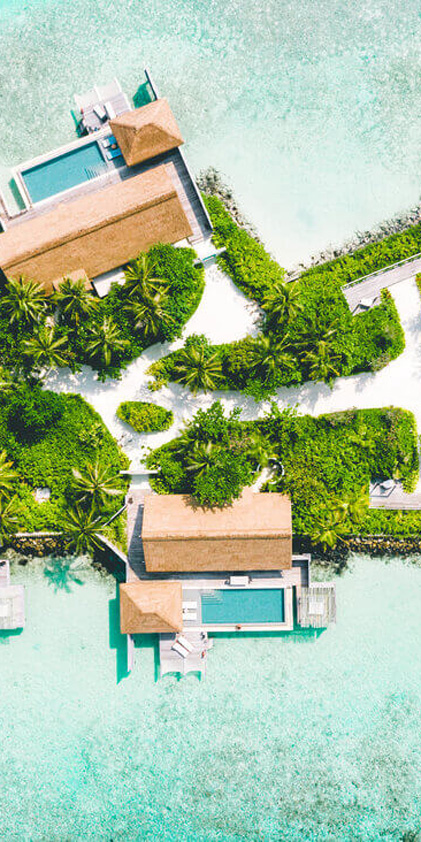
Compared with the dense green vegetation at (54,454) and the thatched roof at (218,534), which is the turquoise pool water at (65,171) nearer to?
the dense green vegetation at (54,454)

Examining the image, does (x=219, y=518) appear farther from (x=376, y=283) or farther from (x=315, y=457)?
(x=376, y=283)

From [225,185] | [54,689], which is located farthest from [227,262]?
[54,689]

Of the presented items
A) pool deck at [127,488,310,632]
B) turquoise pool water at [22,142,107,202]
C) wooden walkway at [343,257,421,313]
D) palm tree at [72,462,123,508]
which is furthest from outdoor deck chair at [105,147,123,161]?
pool deck at [127,488,310,632]

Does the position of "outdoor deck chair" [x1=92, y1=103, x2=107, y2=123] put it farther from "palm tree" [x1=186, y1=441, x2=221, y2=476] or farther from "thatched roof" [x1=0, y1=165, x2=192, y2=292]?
"palm tree" [x1=186, y1=441, x2=221, y2=476]

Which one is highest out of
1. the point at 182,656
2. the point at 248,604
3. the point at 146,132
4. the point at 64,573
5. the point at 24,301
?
the point at 146,132

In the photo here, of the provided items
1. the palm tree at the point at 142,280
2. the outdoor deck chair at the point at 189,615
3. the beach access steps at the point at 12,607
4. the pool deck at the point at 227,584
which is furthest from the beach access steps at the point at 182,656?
the palm tree at the point at 142,280

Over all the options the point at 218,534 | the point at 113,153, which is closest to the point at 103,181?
the point at 113,153

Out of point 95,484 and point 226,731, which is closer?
point 95,484
